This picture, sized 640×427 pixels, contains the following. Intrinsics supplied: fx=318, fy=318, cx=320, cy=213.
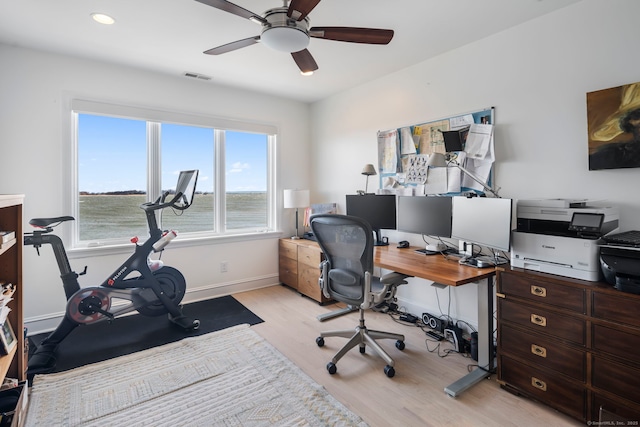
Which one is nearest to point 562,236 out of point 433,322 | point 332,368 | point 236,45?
point 433,322

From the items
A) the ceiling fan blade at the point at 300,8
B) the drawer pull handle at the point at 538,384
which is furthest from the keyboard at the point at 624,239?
the ceiling fan blade at the point at 300,8

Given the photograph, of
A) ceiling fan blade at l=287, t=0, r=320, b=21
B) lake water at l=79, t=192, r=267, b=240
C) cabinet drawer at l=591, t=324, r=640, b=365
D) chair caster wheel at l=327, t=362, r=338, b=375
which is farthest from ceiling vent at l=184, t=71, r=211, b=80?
cabinet drawer at l=591, t=324, r=640, b=365

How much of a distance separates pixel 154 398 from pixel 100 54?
2.95 meters

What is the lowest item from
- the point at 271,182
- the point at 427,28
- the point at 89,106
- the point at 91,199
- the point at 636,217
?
the point at 636,217

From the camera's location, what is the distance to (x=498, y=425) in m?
1.72

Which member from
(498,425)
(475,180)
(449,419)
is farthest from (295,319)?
(475,180)

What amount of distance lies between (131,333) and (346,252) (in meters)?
2.13

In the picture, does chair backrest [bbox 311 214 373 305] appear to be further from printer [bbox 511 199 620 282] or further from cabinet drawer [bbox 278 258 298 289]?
cabinet drawer [bbox 278 258 298 289]

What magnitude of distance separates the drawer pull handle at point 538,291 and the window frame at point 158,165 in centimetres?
306

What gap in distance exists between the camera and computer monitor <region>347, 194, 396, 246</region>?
10.4 ft

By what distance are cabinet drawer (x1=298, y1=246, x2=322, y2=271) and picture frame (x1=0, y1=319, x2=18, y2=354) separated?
2.42 meters

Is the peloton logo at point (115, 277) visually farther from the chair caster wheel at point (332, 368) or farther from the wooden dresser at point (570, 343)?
the wooden dresser at point (570, 343)

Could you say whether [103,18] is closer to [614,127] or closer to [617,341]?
[614,127]

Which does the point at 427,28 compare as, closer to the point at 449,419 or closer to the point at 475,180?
the point at 475,180
